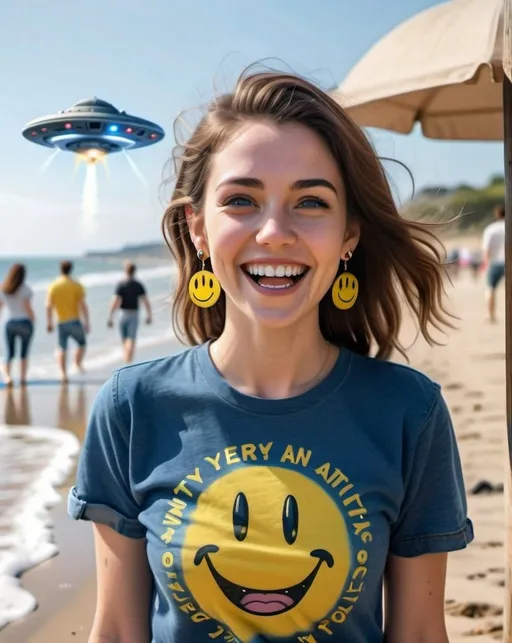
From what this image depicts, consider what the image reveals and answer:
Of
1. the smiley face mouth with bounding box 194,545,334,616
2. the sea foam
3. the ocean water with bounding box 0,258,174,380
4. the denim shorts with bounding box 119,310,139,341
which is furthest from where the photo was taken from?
the ocean water with bounding box 0,258,174,380

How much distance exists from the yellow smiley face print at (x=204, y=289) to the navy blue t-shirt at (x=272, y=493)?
22cm

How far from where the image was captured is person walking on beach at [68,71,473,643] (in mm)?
1265

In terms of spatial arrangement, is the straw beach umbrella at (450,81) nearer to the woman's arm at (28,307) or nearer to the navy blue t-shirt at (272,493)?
the navy blue t-shirt at (272,493)

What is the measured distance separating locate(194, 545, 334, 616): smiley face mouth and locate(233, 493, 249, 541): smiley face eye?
0.15 feet

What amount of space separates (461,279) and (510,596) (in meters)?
33.7

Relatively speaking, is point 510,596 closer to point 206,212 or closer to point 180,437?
point 180,437

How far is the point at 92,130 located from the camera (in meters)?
1.61

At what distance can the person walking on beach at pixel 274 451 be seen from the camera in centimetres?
126

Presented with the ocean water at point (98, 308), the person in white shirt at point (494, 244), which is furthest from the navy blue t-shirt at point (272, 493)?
the person in white shirt at point (494, 244)

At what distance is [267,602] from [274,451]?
25 cm

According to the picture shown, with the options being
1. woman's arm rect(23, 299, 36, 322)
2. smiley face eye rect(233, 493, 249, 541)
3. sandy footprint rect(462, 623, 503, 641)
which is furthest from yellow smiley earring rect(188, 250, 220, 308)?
woman's arm rect(23, 299, 36, 322)

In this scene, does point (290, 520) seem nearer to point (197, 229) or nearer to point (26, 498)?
point (197, 229)

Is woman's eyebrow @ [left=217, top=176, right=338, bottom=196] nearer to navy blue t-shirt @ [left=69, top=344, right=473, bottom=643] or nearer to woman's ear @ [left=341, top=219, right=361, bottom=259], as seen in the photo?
woman's ear @ [left=341, top=219, right=361, bottom=259]

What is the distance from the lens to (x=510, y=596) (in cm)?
209
